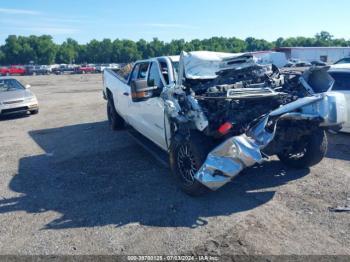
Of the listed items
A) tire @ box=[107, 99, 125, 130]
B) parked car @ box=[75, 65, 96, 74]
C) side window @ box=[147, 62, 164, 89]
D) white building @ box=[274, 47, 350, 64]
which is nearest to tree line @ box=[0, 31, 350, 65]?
white building @ box=[274, 47, 350, 64]

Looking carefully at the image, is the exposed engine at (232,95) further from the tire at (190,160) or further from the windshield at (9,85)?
the windshield at (9,85)

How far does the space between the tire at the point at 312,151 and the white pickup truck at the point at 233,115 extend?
0.05 ft

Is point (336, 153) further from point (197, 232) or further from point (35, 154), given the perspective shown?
point (35, 154)

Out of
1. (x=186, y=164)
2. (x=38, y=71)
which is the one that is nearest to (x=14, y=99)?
(x=186, y=164)

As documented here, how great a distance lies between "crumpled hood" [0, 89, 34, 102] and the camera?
41.0 feet

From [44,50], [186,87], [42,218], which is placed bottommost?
[42,218]

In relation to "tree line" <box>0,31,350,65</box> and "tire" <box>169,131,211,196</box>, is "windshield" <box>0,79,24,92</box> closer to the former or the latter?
"tire" <box>169,131,211,196</box>

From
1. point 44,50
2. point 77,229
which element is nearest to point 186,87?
point 77,229

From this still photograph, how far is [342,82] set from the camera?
8312 mm

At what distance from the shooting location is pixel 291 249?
12.3 ft

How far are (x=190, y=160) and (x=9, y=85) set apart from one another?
10.6 meters

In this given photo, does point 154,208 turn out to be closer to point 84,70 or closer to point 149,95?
point 149,95

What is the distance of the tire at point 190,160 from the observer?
16.3 ft

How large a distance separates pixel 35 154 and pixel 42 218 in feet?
11.4
